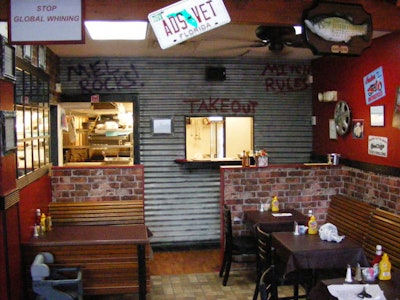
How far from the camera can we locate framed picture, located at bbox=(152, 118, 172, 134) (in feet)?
27.1

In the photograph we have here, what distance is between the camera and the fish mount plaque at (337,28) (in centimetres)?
411

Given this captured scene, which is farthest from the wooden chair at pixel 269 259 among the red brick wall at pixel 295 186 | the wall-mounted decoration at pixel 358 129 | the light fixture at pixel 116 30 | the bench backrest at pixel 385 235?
the light fixture at pixel 116 30

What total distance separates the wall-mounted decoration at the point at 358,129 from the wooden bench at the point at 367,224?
989 mm

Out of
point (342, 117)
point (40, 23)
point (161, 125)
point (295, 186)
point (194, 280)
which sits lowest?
point (194, 280)

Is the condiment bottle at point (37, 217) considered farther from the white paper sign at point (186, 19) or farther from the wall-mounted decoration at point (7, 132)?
the white paper sign at point (186, 19)

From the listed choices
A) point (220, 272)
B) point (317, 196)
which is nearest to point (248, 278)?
point (220, 272)

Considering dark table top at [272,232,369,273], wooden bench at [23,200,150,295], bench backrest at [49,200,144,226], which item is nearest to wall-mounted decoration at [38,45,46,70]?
bench backrest at [49,200,144,226]

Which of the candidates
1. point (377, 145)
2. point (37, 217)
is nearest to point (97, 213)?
point (37, 217)

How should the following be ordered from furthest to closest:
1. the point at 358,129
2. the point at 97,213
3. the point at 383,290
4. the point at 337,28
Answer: the point at 358,129 → the point at 97,213 → the point at 337,28 → the point at 383,290

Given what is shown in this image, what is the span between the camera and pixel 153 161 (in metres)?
8.30

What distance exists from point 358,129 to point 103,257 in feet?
14.2

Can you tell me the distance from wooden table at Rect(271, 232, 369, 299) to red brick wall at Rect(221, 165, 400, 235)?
1758 mm

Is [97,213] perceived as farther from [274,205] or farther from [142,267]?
[274,205]

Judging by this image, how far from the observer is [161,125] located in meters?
8.27
